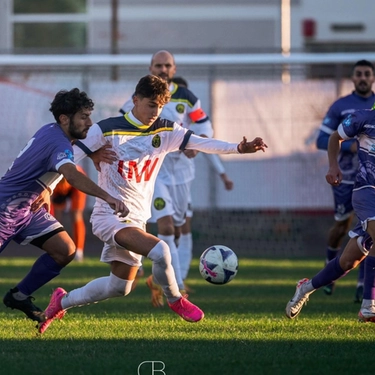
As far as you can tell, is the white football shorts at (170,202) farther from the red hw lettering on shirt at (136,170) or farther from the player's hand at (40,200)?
the player's hand at (40,200)

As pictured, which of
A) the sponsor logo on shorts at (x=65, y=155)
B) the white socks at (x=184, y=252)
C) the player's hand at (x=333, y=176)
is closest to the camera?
the sponsor logo on shorts at (x=65, y=155)

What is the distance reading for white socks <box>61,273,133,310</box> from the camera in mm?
7258

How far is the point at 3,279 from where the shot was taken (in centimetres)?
1197

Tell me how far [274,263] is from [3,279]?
15.5 feet

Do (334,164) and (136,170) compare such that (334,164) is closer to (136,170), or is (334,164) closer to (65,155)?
(136,170)

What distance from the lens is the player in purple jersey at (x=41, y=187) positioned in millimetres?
6973

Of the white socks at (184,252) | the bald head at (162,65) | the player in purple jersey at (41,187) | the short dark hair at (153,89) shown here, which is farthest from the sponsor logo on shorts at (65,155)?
the white socks at (184,252)

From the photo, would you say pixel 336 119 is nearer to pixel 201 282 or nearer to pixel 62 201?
pixel 201 282

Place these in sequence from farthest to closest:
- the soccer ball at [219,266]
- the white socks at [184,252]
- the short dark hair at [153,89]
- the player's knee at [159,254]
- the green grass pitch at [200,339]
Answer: the white socks at [184,252], the soccer ball at [219,266], the short dark hair at [153,89], the player's knee at [159,254], the green grass pitch at [200,339]

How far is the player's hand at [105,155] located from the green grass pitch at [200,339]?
1262 mm

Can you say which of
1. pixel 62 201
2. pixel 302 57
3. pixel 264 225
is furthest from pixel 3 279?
pixel 302 57

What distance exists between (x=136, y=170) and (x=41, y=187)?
0.71m

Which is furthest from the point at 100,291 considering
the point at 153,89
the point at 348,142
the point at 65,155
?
the point at 348,142

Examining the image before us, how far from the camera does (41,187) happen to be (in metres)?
7.23
